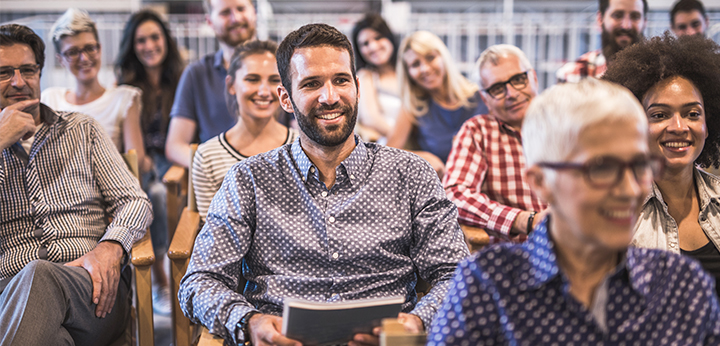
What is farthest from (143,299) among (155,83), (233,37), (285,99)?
(155,83)

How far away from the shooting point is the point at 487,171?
7.82ft

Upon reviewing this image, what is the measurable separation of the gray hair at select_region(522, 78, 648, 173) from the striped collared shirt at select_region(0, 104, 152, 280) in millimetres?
1504

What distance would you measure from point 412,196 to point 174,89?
235 centimetres

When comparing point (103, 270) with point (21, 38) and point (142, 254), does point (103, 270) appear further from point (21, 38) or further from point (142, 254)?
A: point (21, 38)

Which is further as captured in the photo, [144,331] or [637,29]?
[637,29]

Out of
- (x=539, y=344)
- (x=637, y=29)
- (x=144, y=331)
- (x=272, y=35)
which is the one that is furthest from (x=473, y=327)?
(x=272, y=35)

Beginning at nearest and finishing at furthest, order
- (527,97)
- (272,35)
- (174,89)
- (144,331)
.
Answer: (144,331) → (527,97) → (174,89) → (272,35)

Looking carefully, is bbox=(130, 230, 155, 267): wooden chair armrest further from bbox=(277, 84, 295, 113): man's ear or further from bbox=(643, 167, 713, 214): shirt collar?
bbox=(643, 167, 713, 214): shirt collar

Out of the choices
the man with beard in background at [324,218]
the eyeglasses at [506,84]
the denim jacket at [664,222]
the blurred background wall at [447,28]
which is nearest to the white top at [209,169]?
the man with beard in background at [324,218]

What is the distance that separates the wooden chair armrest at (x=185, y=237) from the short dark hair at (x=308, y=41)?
25.0 inches

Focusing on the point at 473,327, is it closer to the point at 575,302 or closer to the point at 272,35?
the point at 575,302

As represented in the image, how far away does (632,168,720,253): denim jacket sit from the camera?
1593mm

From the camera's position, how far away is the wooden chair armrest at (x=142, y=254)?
181 centimetres

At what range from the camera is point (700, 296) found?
3.31ft
